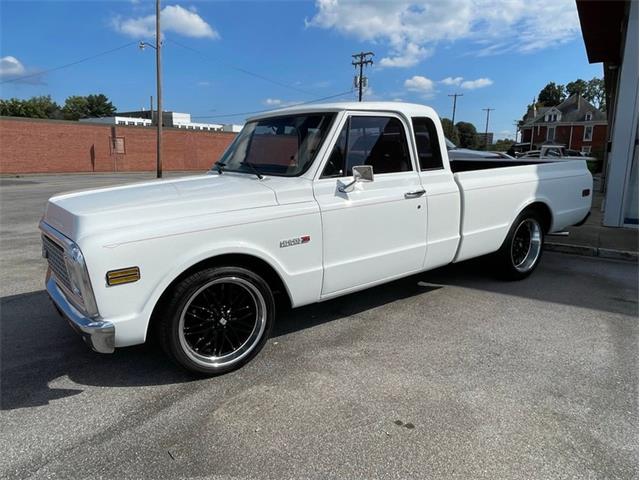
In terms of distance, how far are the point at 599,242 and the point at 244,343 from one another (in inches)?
257

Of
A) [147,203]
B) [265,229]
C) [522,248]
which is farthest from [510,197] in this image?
[147,203]

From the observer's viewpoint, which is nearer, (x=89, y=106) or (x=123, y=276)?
(x=123, y=276)

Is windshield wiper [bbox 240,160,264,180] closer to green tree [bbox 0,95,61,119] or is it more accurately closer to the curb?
the curb

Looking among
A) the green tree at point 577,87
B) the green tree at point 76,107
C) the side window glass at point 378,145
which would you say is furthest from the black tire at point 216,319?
the green tree at point 577,87

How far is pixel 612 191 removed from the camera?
352 inches

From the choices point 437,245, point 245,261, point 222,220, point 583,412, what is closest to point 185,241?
point 222,220

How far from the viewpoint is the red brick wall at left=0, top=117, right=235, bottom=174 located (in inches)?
1168

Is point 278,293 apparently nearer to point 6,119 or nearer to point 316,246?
point 316,246

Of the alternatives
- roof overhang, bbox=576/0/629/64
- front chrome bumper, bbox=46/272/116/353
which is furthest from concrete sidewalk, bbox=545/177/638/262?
front chrome bumper, bbox=46/272/116/353

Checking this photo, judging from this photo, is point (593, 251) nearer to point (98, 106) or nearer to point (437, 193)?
point (437, 193)

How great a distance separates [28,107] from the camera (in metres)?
70.8

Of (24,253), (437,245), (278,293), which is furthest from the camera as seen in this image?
(24,253)

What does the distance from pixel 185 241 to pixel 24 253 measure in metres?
5.65

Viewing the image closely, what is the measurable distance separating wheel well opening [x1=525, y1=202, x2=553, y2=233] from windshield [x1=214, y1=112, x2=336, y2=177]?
3.12 metres
